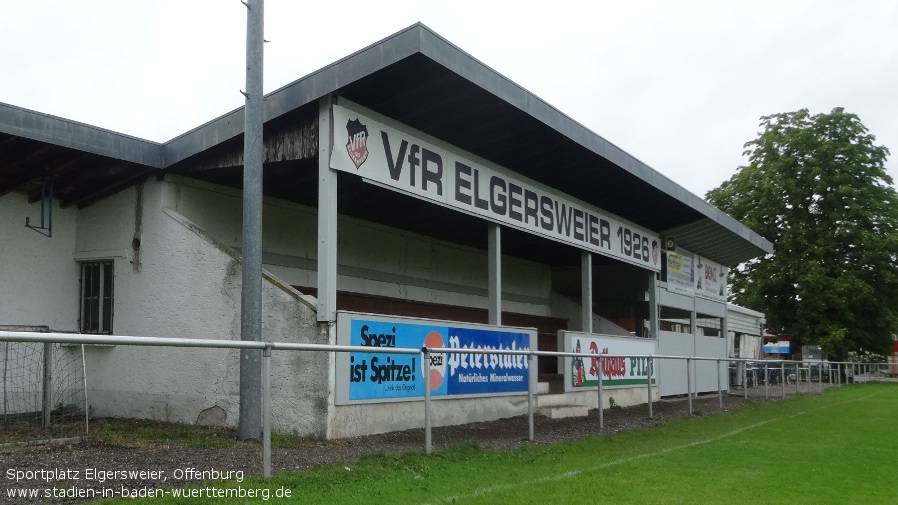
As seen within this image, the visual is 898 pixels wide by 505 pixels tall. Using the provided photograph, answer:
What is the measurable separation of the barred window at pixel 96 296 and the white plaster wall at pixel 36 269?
0.12m

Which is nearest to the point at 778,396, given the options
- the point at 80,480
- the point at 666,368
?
the point at 666,368

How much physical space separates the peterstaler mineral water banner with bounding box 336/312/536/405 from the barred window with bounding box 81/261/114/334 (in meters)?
4.52

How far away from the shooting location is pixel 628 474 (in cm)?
811

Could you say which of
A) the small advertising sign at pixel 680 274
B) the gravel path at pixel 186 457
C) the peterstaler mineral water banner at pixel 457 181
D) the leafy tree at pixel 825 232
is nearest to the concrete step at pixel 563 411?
the gravel path at pixel 186 457

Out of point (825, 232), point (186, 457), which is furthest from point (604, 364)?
point (825, 232)

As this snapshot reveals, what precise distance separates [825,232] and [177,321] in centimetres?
3762

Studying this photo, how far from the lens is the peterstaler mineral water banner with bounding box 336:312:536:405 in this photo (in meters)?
11.0

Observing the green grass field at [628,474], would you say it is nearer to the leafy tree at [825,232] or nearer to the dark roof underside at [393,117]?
the dark roof underside at [393,117]

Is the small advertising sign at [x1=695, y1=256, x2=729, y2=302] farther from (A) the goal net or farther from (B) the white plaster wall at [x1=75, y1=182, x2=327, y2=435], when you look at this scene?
(A) the goal net

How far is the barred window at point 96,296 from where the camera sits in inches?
520

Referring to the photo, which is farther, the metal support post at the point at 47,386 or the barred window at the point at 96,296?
the barred window at the point at 96,296

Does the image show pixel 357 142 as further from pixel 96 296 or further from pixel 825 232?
pixel 825 232

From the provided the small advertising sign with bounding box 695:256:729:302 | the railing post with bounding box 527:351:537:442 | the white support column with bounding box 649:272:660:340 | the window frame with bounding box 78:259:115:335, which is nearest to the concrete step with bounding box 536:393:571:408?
the railing post with bounding box 527:351:537:442

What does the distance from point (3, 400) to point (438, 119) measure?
707cm
